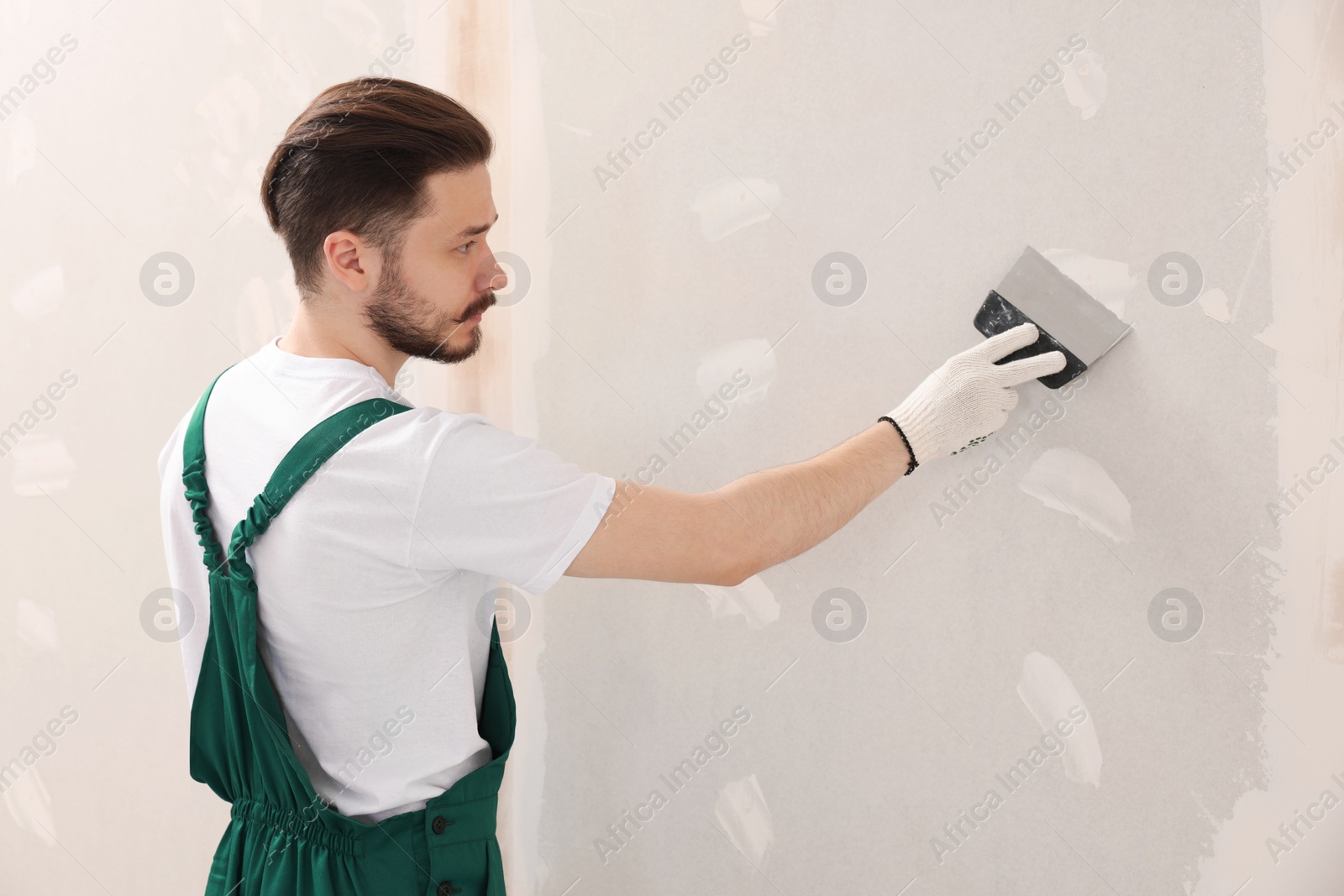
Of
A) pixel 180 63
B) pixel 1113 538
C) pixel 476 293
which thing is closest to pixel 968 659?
pixel 1113 538

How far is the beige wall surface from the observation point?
3.50 feet

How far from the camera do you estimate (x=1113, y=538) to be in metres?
1.13

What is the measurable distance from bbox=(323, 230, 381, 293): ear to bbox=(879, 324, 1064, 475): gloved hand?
654 mm

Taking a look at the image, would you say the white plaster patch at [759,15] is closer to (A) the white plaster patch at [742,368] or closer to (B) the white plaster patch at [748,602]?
(A) the white plaster patch at [742,368]

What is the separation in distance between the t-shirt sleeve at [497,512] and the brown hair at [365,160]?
0.28 m

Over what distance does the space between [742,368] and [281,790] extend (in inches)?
32.3

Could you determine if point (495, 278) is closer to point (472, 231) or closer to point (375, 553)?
point (472, 231)

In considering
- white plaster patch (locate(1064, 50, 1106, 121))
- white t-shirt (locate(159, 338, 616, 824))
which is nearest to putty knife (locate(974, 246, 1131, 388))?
white plaster patch (locate(1064, 50, 1106, 121))

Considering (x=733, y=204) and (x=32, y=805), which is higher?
(x=733, y=204)

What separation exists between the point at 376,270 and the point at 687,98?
56 centimetres

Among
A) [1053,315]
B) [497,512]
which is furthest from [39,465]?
[1053,315]

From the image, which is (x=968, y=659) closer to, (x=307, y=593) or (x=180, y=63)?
(x=307, y=593)

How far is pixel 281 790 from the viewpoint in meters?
1.05

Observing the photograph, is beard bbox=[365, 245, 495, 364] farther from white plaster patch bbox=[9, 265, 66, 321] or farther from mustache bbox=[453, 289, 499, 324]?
white plaster patch bbox=[9, 265, 66, 321]
